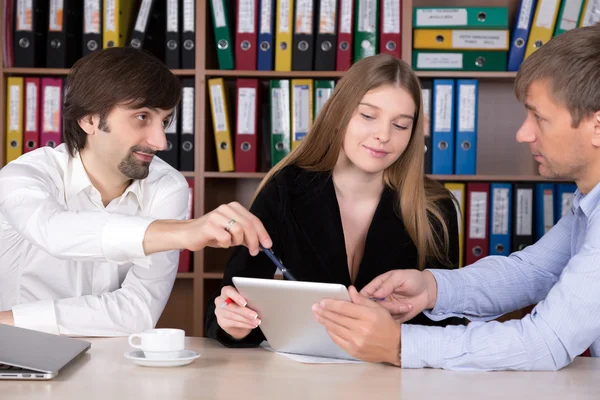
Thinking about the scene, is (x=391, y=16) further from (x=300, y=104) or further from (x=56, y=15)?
(x=56, y=15)

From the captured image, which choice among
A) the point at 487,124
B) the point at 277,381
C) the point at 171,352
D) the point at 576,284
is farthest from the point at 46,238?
the point at 487,124

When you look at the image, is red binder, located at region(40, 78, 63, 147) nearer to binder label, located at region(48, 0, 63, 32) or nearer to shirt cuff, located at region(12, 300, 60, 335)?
binder label, located at region(48, 0, 63, 32)

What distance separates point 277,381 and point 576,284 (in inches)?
20.4

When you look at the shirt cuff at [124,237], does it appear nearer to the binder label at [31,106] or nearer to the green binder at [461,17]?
the binder label at [31,106]

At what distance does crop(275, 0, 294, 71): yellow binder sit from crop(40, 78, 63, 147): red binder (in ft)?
2.88

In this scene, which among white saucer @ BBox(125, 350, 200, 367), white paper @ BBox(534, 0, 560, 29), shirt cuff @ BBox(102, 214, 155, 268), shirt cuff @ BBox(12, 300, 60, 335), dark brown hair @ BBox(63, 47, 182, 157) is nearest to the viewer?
white saucer @ BBox(125, 350, 200, 367)

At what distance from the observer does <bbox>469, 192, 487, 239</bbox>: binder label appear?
119 inches

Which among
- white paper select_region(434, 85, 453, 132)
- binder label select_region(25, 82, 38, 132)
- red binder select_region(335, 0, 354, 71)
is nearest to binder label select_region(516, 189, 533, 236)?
white paper select_region(434, 85, 453, 132)

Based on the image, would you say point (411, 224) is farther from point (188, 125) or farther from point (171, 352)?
point (188, 125)

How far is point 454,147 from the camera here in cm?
302

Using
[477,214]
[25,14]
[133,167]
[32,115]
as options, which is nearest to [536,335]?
[133,167]

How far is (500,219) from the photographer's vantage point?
303 centimetres

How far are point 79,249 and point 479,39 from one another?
6.69 feet

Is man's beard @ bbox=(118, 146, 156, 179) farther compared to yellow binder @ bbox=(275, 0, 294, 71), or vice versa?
yellow binder @ bbox=(275, 0, 294, 71)
